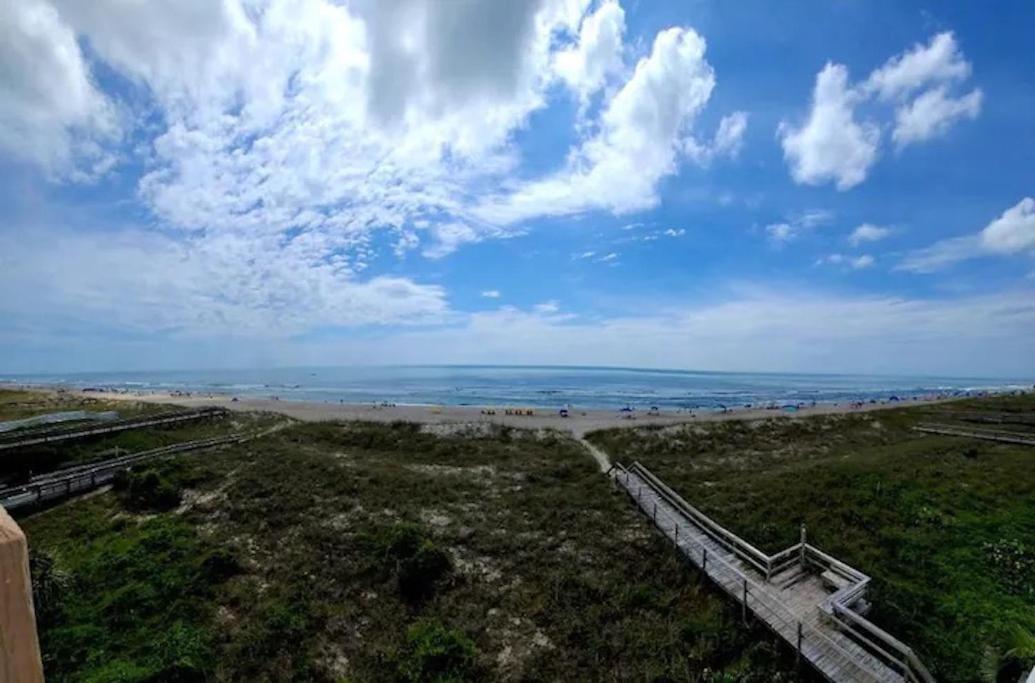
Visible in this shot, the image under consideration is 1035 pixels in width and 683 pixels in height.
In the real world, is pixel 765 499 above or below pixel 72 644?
above

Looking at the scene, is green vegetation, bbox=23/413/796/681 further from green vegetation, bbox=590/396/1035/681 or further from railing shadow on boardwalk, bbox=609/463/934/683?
green vegetation, bbox=590/396/1035/681

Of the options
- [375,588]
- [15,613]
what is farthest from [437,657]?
[15,613]

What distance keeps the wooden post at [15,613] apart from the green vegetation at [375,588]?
14118 mm

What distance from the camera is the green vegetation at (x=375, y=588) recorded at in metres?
14.0

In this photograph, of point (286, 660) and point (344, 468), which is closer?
point (286, 660)

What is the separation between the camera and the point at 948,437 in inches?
1587

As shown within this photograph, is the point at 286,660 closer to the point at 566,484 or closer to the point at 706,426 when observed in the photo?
the point at 566,484

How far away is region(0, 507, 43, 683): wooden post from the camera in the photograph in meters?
1.55

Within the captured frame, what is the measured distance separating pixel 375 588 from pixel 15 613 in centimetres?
1799

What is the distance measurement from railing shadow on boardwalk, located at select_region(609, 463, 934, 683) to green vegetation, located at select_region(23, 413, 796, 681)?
69cm

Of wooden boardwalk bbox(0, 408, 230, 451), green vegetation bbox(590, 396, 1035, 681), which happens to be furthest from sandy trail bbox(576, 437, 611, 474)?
wooden boardwalk bbox(0, 408, 230, 451)

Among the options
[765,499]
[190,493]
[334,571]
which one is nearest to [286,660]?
[334,571]

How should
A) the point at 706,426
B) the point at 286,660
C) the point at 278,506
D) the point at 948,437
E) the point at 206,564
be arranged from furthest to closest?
the point at 706,426 < the point at 948,437 < the point at 278,506 < the point at 206,564 < the point at 286,660

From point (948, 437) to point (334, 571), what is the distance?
4585 centimetres
